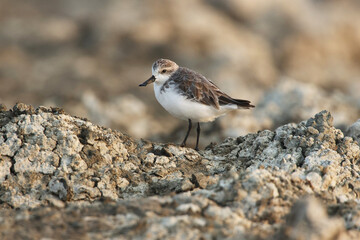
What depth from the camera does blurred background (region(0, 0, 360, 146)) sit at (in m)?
13.9

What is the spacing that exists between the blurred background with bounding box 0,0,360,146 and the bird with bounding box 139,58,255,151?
3.59 m

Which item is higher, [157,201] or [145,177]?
[145,177]

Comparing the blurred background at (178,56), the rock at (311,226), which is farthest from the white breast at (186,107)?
the rock at (311,226)

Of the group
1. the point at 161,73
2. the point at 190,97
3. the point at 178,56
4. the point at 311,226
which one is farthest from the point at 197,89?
the point at 178,56

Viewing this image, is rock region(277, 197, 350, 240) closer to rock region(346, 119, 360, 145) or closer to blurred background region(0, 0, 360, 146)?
rock region(346, 119, 360, 145)

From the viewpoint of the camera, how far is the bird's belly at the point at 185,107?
332 inches

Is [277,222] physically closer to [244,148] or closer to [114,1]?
[244,148]

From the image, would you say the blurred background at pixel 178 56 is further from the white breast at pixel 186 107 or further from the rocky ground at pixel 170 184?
the rocky ground at pixel 170 184

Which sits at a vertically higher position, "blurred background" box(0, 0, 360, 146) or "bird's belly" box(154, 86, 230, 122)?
"blurred background" box(0, 0, 360, 146)

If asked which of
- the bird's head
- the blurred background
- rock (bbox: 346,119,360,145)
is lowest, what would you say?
rock (bbox: 346,119,360,145)

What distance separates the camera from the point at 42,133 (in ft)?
22.0

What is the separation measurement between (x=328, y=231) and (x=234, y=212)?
0.95 meters

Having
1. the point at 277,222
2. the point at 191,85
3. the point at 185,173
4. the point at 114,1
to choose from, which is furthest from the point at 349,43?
the point at 277,222

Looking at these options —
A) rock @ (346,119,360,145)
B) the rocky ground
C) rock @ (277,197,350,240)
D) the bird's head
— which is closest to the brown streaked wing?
the bird's head
